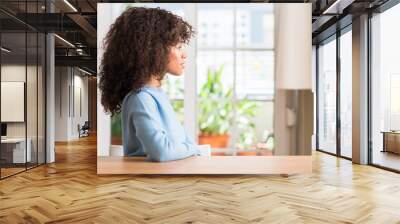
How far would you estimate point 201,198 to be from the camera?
4879 millimetres

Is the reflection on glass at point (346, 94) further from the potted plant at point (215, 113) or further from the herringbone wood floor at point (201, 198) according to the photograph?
the potted plant at point (215, 113)

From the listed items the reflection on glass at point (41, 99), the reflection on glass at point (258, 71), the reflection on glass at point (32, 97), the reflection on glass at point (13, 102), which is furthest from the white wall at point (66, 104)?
the reflection on glass at point (258, 71)

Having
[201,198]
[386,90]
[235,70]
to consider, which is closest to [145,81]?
[201,198]

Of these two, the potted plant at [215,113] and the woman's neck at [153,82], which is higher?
the woman's neck at [153,82]

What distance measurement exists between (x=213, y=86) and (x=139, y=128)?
2.04 m

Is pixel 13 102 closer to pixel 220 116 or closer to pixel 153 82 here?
pixel 153 82

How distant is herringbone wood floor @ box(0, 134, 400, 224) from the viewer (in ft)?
13.1

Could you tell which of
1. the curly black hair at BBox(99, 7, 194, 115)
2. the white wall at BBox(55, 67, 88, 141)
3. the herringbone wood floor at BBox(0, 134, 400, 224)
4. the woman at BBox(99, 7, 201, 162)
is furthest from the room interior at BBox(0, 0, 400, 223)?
the white wall at BBox(55, 67, 88, 141)

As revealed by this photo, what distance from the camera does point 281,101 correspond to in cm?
609

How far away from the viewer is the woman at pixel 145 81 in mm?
4465

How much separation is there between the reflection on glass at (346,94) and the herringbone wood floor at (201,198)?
2194mm

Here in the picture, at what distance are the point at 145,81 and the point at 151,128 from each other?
57 cm

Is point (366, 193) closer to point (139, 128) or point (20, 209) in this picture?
point (139, 128)

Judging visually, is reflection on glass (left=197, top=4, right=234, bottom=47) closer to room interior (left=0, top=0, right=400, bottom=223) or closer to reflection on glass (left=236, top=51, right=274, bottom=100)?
room interior (left=0, top=0, right=400, bottom=223)
